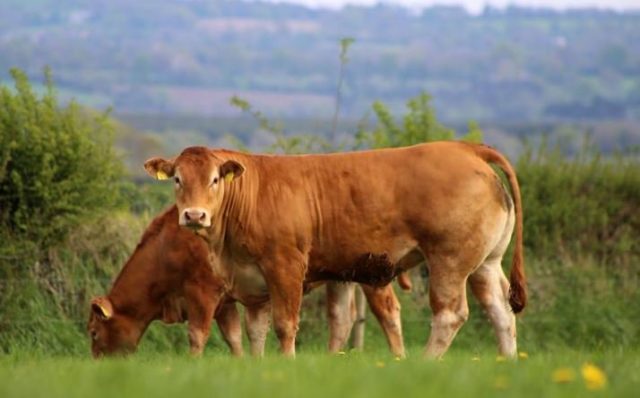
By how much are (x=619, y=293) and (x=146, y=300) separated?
8324mm

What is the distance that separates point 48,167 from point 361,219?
6.74m

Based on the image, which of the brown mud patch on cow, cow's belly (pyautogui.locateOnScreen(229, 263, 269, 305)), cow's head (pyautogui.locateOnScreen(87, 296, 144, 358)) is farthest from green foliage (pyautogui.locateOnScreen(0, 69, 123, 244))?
the brown mud patch on cow

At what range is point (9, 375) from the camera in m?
10.4

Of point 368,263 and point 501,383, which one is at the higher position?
point 501,383

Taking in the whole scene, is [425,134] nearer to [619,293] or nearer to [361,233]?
[619,293]

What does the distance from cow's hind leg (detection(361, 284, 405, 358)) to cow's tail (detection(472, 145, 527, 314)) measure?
8.56 ft

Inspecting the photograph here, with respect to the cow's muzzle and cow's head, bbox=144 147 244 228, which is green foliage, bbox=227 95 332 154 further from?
the cow's muzzle

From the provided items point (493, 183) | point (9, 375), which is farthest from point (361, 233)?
point (9, 375)

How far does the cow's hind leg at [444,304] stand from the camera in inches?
543

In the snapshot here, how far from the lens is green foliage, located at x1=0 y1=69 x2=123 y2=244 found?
1973 centimetres

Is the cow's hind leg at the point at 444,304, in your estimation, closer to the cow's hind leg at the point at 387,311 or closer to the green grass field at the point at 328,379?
the green grass field at the point at 328,379

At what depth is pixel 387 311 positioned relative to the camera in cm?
1680

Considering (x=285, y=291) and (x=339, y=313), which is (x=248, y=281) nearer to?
(x=285, y=291)

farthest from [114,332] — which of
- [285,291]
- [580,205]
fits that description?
[580,205]
